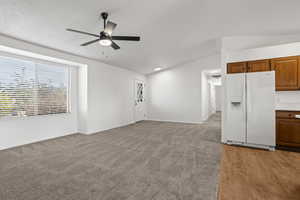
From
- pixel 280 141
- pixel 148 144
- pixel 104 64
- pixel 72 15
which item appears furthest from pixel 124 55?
pixel 280 141

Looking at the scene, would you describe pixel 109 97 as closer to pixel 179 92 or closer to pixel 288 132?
pixel 179 92

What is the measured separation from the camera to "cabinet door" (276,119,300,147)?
3094mm

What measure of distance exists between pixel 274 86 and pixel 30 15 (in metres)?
5.11

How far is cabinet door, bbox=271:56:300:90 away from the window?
608 centimetres

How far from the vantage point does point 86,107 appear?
193 inches

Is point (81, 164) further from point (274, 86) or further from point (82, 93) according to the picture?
point (274, 86)

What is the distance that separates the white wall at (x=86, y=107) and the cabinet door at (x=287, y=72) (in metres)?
5.20

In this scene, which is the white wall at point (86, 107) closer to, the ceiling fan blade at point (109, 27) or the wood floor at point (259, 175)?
the ceiling fan blade at point (109, 27)

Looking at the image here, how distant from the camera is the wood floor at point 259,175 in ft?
5.85

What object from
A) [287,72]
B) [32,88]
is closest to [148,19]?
[287,72]

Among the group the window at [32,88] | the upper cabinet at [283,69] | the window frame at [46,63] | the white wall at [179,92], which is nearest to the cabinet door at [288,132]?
the upper cabinet at [283,69]

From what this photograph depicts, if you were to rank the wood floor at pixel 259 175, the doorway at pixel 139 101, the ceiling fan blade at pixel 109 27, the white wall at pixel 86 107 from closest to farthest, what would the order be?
1. the wood floor at pixel 259 175
2. the ceiling fan blade at pixel 109 27
3. the white wall at pixel 86 107
4. the doorway at pixel 139 101

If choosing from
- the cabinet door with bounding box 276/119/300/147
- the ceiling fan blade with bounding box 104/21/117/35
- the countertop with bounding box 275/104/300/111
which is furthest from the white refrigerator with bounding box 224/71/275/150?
the ceiling fan blade with bounding box 104/21/117/35

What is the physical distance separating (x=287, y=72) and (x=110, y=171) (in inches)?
171
